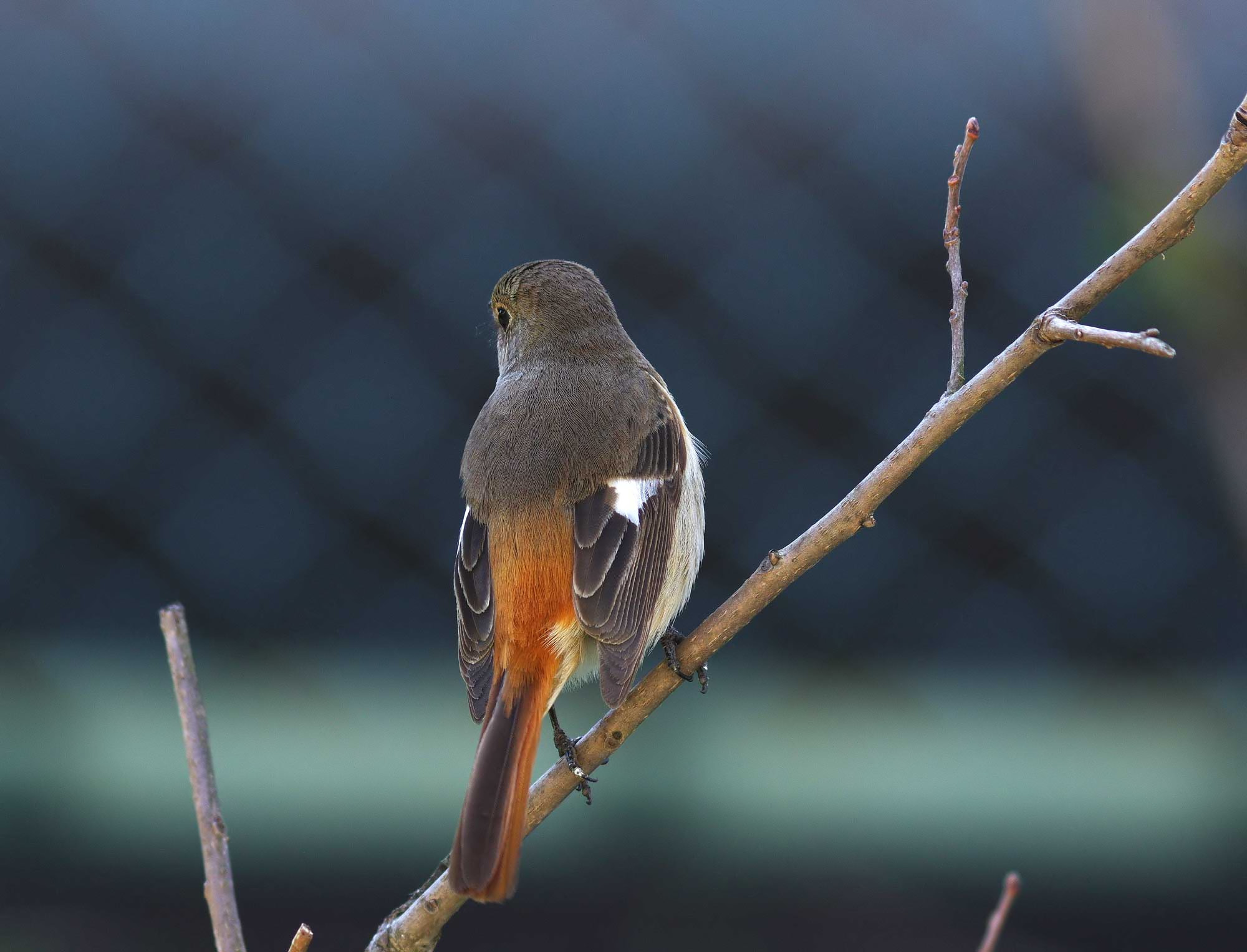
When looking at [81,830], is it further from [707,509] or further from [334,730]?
[707,509]

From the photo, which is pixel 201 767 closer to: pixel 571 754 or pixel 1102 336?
pixel 571 754

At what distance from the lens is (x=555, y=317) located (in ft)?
5.98

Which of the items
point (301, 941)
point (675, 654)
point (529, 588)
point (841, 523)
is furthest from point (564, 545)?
point (301, 941)

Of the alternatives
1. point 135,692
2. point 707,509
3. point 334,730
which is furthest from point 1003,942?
point 135,692

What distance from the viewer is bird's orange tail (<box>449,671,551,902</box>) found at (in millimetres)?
1121

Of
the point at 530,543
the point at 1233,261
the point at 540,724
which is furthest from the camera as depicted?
the point at 1233,261

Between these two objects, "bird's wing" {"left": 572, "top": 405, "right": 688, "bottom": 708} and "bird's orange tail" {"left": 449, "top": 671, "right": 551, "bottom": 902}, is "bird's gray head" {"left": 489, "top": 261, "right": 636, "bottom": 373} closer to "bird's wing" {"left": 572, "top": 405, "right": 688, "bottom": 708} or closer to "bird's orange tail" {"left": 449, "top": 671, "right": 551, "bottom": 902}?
"bird's wing" {"left": 572, "top": 405, "right": 688, "bottom": 708}

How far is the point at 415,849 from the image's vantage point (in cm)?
233

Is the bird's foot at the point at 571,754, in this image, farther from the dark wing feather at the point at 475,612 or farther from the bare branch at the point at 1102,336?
the bare branch at the point at 1102,336

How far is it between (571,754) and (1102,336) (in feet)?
1.96

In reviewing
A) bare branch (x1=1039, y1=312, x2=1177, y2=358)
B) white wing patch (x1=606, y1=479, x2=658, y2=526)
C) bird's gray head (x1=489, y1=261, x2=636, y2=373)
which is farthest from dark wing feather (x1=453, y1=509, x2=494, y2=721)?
bare branch (x1=1039, y1=312, x2=1177, y2=358)

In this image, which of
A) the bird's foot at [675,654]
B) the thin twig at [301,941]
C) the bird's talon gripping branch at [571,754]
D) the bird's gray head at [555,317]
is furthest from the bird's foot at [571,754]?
the bird's gray head at [555,317]

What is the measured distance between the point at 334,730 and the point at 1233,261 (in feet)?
5.21

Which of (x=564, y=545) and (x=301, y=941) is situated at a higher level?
(x=564, y=545)
